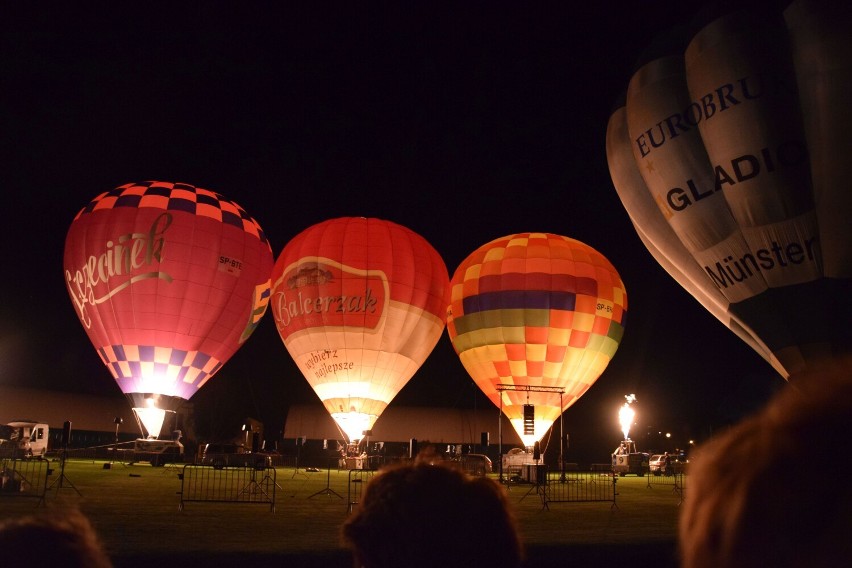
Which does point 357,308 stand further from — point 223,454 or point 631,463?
point 631,463

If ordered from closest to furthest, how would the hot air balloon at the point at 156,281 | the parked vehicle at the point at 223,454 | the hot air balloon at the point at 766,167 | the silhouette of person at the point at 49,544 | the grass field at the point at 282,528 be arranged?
the silhouette of person at the point at 49,544 < the grass field at the point at 282,528 < the hot air balloon at the point at 766,167 < the hot air balloon at the point at 156,281 < the parked vehicle at the point at 223,454

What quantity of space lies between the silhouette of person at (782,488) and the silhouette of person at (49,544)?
1.06 m

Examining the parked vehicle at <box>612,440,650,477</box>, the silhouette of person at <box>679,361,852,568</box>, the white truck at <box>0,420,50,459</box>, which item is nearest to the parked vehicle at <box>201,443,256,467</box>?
the white truck at <box>0,420,50,459</box>

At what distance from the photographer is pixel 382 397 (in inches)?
877

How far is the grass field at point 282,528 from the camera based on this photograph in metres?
6.71

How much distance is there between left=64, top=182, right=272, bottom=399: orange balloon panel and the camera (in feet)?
68.5

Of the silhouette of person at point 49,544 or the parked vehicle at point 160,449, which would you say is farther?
the parked vehicle at point 160,449

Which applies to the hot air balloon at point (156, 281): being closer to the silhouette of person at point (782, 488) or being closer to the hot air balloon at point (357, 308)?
the hot air balloon at point (357, 308)

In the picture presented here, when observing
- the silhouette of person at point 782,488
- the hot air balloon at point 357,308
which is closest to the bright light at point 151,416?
the hot air balloon at point 357,308

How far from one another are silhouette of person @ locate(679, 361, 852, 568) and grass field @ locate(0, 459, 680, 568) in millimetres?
6150

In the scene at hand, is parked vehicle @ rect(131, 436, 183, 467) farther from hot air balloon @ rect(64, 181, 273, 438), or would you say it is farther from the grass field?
the grass field

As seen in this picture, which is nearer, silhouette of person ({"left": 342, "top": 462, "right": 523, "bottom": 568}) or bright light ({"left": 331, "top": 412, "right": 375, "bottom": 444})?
silhouette of person ({"left": 342, "top": 462, "right": 523, "bottom": 568})

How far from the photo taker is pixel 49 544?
1280 millimetres

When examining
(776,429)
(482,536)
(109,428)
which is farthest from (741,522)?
(109,428)
